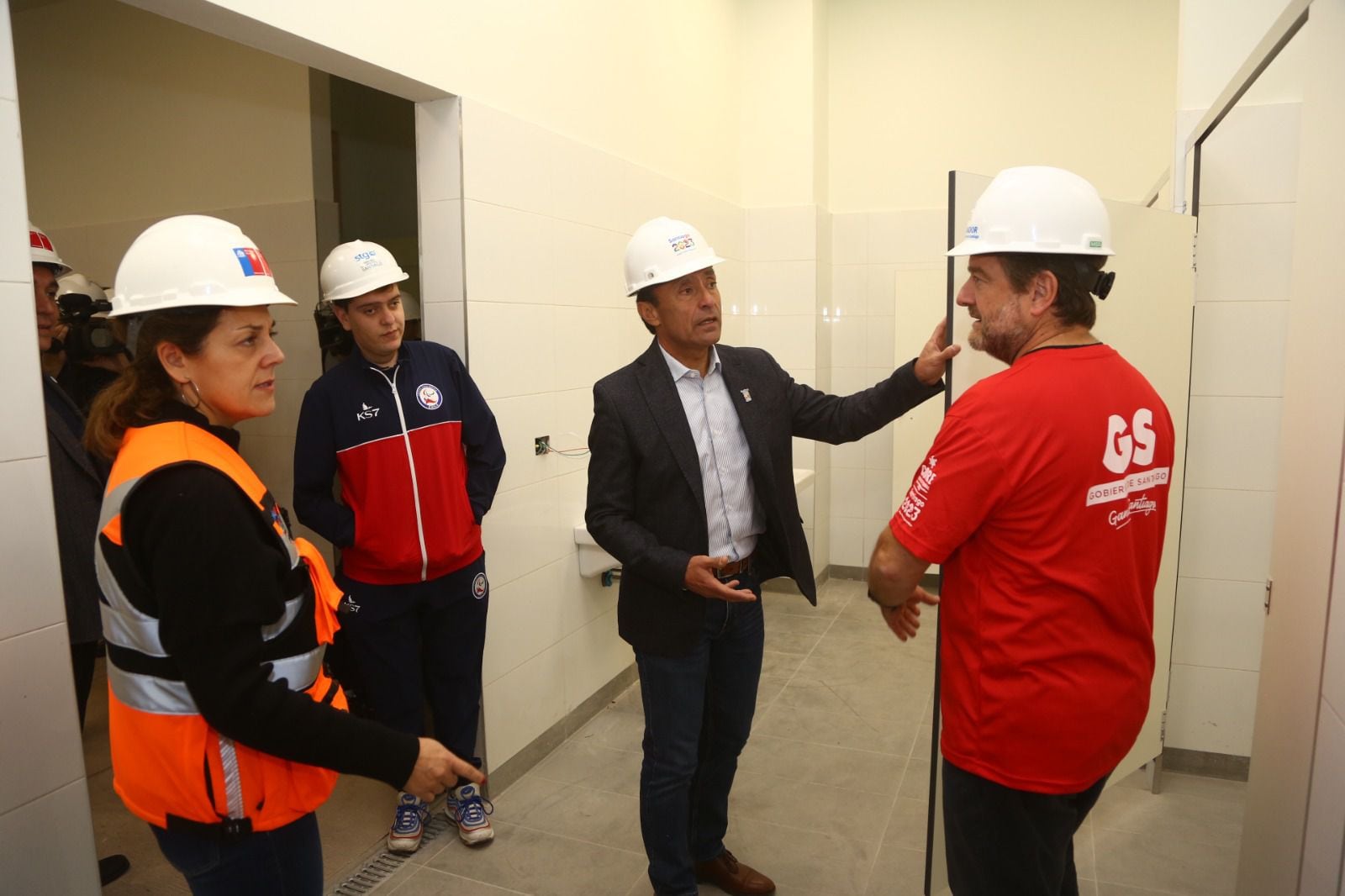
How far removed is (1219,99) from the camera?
93.0 inches

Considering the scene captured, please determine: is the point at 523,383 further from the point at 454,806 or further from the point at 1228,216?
the point at 1228,216

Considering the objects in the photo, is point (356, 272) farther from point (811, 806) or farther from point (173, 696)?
point (811, 806)

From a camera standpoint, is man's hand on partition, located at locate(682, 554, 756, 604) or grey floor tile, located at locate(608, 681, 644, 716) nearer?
man's hand on partition, located at locate(682, 554, 756, 604)

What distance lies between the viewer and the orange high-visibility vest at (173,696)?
1.13m

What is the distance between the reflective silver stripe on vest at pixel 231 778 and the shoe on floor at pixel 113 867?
1.77 metres

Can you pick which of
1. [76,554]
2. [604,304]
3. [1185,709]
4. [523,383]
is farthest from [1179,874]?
[76,554]

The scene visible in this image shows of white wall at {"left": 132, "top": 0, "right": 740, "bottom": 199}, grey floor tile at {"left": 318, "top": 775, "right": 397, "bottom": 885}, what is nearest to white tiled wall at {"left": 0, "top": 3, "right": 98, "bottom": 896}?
white wall at {"left": 132, "top": 0, "right": 740, "bottom": 199}

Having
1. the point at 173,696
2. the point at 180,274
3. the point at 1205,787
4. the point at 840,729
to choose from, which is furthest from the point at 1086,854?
the point at 180,274

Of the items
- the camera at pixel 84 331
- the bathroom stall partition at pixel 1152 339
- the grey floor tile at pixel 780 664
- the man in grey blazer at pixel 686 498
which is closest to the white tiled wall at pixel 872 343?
Result: the grey floor tile at pixel 780 664

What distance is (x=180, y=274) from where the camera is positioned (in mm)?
1215

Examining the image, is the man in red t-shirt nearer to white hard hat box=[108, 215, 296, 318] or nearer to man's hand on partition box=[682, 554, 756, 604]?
man's hand on partition box=[682, 554, 756, 604]

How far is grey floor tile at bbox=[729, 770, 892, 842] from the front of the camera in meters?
2.69

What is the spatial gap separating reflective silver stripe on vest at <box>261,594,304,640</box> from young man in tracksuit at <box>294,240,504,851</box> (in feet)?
3.94

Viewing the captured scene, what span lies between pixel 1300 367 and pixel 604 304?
7.92ft
